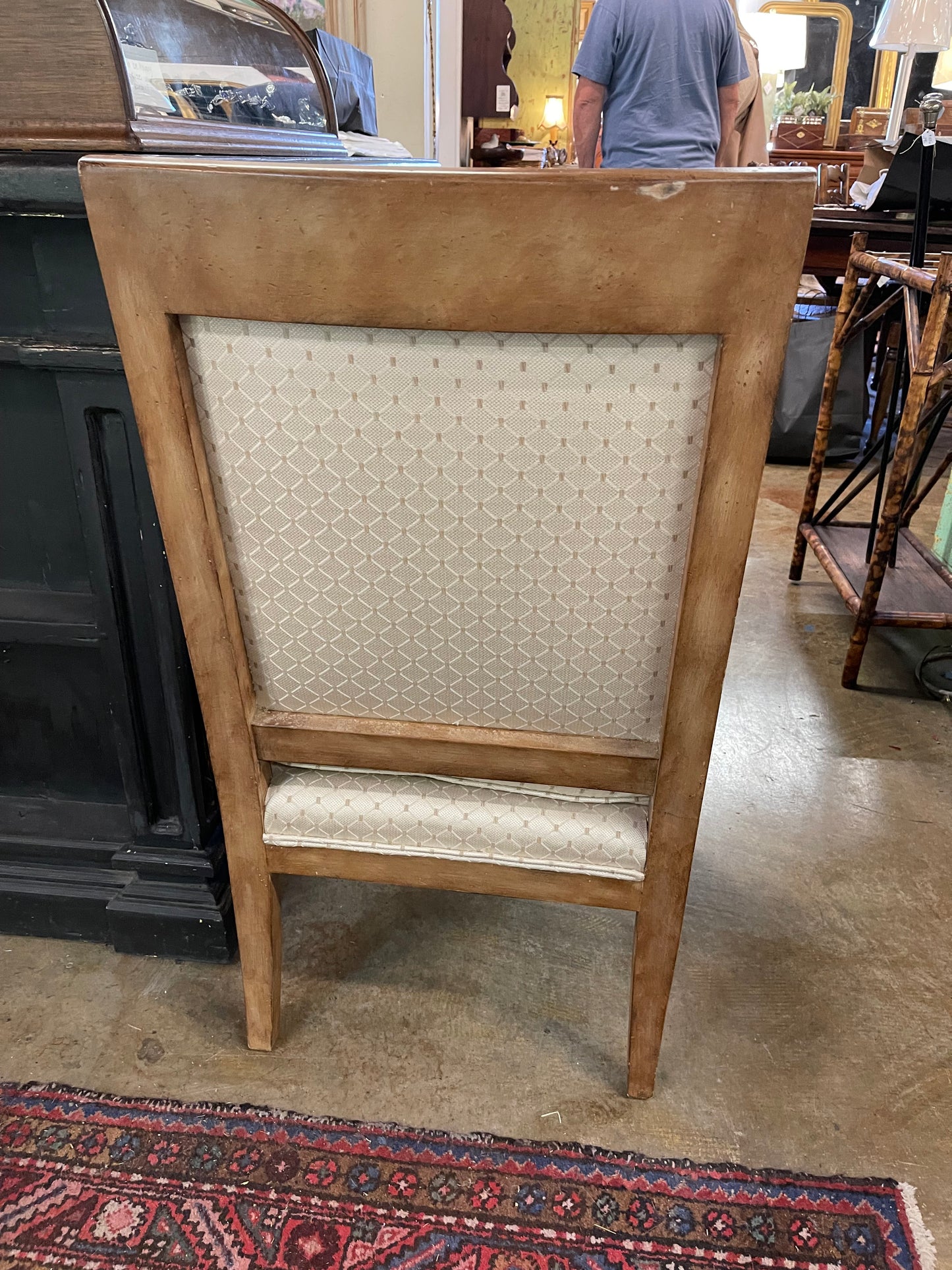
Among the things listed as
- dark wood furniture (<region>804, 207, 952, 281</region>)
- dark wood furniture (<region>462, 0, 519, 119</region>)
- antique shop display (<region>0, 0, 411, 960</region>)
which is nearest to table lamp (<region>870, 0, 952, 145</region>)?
dark wood furniture (<region>804, 207, 952, 281</region>)

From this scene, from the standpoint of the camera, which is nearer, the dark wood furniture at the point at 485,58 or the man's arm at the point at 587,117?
the man's arm at the point at 587,117

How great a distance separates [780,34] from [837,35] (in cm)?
50

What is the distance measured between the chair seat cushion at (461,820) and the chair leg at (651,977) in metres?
0.05

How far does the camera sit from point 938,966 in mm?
1255

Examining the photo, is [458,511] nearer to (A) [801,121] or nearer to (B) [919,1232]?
(B) [919,1232]

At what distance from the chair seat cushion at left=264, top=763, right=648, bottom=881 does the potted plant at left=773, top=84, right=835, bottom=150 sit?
20.5 ft

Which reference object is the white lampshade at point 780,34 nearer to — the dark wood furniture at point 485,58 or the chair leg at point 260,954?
the dark wood furniture at point 485,58

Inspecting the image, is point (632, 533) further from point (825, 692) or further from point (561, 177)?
point (825, 692)

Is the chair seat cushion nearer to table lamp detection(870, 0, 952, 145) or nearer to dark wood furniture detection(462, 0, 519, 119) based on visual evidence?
table lamp detection(870, 0, 952, 145)

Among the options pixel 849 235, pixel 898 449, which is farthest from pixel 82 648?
pixel 849 235

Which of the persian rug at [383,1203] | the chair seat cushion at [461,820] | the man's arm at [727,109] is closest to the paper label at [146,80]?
the chair seat cushion at [461,820]

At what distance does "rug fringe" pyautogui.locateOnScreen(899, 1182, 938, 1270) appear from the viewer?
0.89 meters

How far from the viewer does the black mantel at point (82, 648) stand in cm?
96

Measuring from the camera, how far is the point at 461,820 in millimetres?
926
